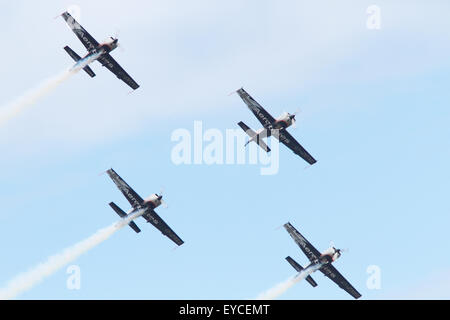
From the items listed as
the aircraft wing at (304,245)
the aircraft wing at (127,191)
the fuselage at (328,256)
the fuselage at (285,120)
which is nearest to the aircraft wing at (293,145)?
the fuselage at (285,120)

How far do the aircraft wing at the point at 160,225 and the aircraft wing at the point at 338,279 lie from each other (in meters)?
21.1

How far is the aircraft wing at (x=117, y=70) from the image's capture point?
437ft

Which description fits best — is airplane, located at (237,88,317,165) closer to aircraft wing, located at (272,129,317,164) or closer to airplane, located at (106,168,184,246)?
aircraft wing, located at (272,129,317,164)

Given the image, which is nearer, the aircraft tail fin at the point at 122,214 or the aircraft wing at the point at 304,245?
the aircraft tail fin at the point at 122,214

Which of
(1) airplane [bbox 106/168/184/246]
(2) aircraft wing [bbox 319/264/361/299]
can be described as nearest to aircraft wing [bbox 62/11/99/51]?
(1) airplane [bbox 106/168/184/246]

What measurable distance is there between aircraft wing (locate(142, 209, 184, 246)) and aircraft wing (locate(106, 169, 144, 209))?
1881mm

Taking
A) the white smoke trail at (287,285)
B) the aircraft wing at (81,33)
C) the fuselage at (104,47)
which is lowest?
the white smoke trail at (287,285)

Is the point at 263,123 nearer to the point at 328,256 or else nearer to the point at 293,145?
the point at 293,145

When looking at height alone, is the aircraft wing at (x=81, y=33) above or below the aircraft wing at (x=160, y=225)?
above

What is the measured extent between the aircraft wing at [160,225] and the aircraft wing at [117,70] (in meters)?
17.7

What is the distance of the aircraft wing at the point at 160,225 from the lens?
137m

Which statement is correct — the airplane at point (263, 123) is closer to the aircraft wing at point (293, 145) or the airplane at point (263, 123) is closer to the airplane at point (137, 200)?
the aircraft wing at point (293, 145)
